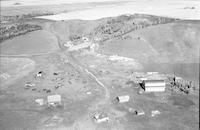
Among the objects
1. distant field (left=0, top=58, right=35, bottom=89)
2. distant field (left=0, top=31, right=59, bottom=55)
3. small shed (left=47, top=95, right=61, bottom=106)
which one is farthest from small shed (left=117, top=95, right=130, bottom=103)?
distant field (left=0, top=31, right=59, bottom=55)

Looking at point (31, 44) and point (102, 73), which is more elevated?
point (31, 44)

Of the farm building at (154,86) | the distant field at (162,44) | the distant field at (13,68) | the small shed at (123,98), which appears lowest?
the small shed at (123,98)

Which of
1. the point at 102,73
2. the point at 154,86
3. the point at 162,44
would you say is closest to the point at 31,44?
the point at 102,73

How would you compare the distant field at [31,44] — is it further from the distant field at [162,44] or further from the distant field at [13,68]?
the distant field at [162,44]

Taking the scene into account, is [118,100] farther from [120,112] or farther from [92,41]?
[92,41]

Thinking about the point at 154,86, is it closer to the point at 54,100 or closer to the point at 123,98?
the point at 123,98

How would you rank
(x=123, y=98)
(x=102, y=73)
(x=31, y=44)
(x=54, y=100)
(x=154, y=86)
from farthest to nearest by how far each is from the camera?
(x=31, y=44) → (x=102, y=73) → (x=154, y=86) → (x=123, y=98) → (x=54, y=100)

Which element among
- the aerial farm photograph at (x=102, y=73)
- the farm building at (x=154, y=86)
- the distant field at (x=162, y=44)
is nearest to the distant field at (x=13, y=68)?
the aerial farm photograph at (x=102, y=73)

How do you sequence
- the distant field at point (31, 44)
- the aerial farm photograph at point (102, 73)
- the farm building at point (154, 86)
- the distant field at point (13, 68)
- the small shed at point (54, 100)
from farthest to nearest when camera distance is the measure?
the distant field at point (31, 44)
the distant field at point (13, 68)
the farm building at point (154, 86)
the small shed at point (54, 100)
the aerial farm photograph at point (102, 73)
